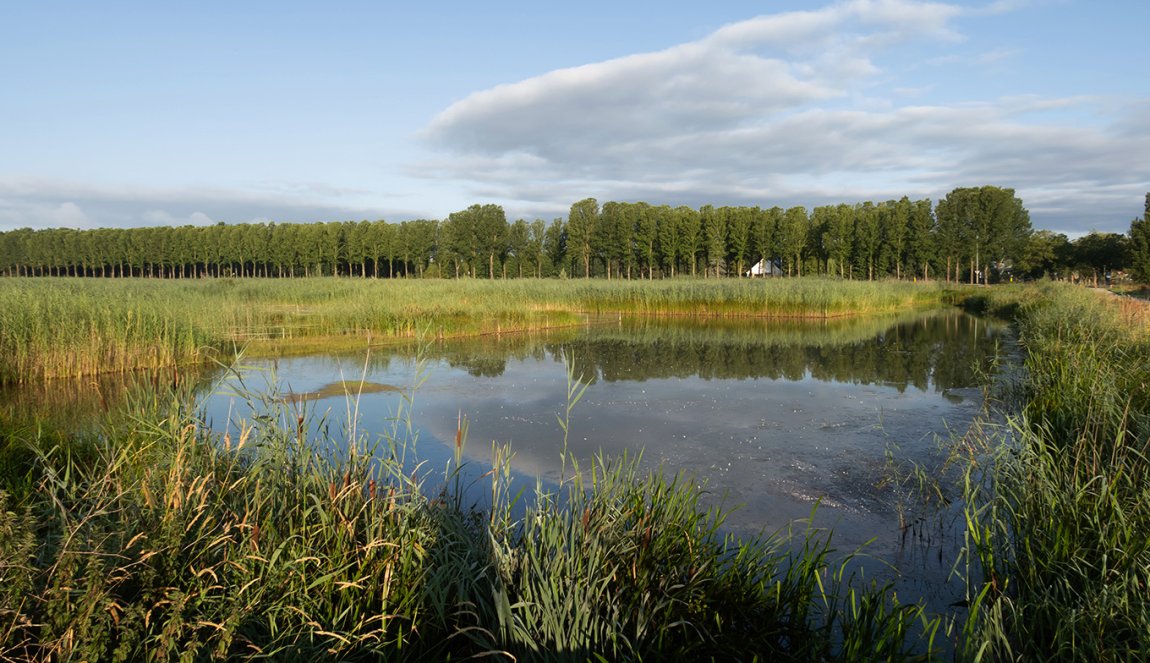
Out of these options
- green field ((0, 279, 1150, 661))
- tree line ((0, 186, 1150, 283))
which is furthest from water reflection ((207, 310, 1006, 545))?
tree line ((0, 186, 1150, 283))

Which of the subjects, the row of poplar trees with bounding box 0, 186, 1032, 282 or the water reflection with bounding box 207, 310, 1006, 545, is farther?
the row of poplar trees with bounding box 0, 186, 1032, 282

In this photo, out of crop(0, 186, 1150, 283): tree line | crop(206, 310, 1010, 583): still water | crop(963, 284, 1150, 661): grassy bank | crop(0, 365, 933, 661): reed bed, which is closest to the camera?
crop(0, 365, 933, 661): reed bed

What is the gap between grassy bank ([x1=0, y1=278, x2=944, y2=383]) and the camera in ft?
29.9

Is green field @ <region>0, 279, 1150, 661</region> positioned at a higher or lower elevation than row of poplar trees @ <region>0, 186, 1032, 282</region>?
lower

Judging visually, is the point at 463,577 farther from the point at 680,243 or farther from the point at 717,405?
the point at 680,243

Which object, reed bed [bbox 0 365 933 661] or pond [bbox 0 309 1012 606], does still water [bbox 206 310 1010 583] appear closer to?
pond [bbox 0 309 1012 606]

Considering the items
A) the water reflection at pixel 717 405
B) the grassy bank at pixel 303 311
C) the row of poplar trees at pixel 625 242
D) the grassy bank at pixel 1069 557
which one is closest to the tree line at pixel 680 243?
the row of poplar trees at pixel 625 242

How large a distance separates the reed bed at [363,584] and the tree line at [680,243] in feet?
122

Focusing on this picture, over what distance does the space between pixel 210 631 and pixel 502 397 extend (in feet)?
21.0

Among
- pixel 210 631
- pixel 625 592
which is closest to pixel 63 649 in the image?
pixel 210 631

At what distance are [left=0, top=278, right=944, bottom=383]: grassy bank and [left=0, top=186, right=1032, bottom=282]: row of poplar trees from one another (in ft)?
28.4

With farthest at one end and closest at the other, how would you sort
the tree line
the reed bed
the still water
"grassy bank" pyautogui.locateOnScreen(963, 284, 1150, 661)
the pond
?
the tree line → the still water → the pond → "grassy bank" pyautogui.locateOnScreen(963, 284, 1150, 661) → the reed bed

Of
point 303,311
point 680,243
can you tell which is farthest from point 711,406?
point 680,243

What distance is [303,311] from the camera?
699 inches
